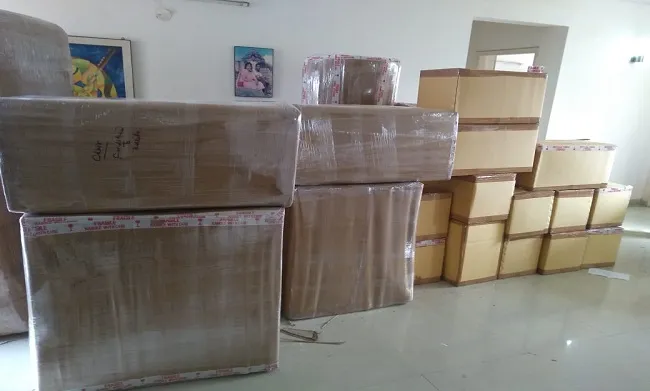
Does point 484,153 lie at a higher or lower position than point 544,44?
lower

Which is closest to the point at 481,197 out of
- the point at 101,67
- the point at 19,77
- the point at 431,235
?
the point at 431,235

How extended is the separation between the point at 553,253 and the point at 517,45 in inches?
130

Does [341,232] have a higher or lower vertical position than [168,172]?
lower

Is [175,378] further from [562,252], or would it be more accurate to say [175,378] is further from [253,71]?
[562,252]

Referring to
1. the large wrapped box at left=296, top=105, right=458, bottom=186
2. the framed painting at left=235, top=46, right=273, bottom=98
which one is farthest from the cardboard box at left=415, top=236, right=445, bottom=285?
the framed painting at left=235, top=46, right=273, bottom=98

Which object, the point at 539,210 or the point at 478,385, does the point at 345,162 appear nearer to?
the point at 478,385

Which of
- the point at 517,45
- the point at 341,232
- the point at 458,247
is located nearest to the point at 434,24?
the point at 517,45

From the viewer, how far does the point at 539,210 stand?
9.90 ft

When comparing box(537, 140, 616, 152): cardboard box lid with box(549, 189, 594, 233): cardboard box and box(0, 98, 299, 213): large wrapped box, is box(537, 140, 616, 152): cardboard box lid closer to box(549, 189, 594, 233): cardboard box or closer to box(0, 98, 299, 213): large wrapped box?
box(549, 189, 594, 233): cardboard box

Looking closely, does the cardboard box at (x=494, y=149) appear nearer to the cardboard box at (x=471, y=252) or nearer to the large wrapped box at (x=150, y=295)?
the cardboard box at (x=471, y=252)

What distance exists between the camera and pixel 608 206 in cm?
325

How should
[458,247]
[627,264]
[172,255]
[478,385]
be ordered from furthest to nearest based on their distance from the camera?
[627,264], [458,247], [478,385], [172,255]

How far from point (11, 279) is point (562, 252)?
11.7 ft

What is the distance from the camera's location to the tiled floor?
1.90m
